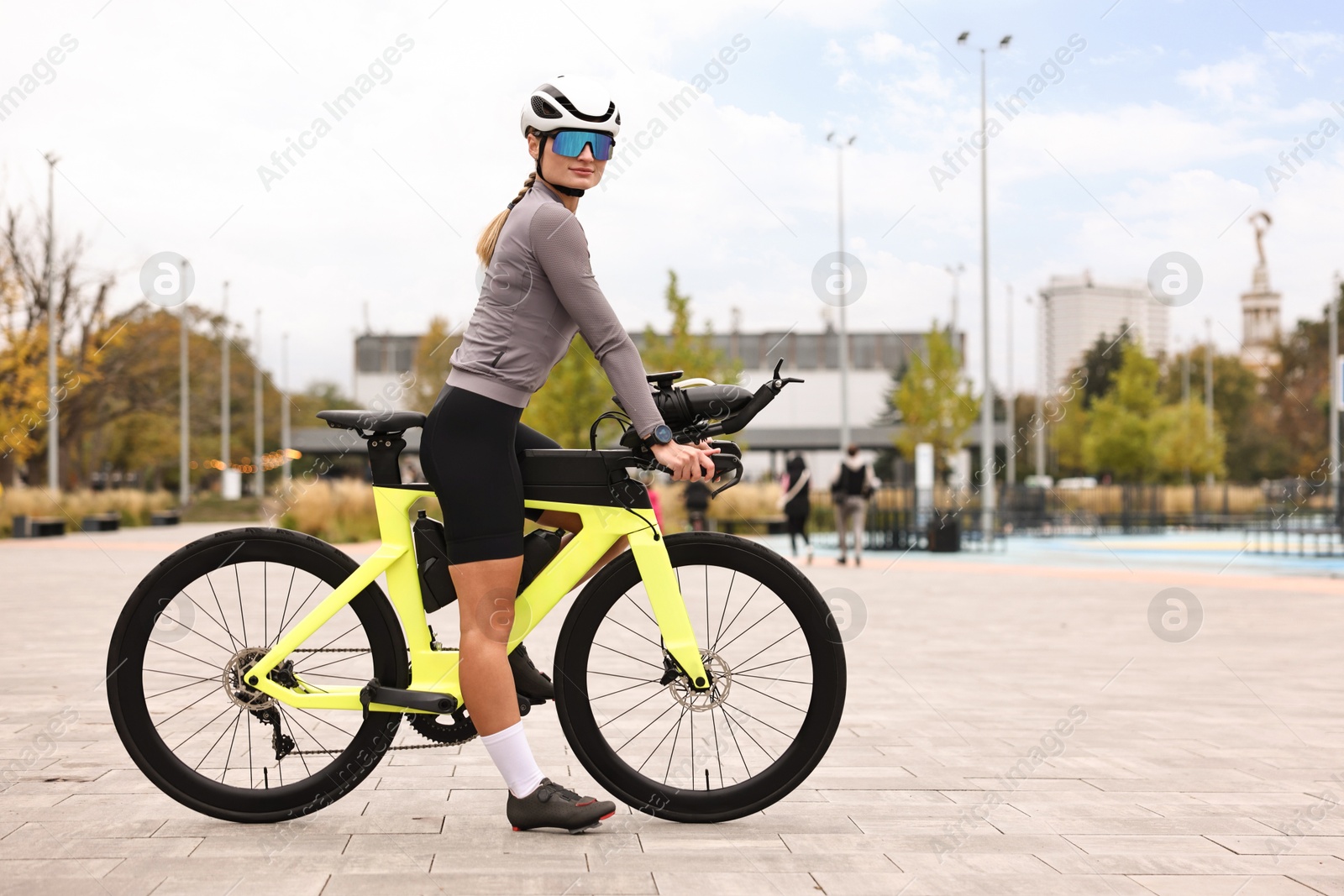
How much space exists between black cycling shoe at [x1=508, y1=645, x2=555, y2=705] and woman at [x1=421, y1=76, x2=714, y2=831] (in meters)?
0.12

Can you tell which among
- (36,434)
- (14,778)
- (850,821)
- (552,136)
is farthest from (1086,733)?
(36,434)

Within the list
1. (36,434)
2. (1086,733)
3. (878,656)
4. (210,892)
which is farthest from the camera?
(36,434)

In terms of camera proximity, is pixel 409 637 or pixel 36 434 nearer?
pixel 409 637

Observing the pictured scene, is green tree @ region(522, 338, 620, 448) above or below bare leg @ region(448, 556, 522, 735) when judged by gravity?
above

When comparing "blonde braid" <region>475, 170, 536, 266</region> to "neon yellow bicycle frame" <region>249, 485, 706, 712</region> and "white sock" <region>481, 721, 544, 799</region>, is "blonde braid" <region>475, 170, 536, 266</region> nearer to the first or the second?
"neon yellow bicycle frame" <region>249, 485, 706, 712</region>

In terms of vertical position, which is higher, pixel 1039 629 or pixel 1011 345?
pixel 1011 345

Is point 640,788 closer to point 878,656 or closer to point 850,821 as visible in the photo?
point 850,821

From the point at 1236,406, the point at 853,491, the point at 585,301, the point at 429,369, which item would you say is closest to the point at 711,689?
the point at 585,301

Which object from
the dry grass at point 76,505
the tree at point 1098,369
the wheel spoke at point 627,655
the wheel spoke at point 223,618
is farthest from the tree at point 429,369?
the tree at point 1098,369

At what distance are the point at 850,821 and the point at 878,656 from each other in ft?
13.1

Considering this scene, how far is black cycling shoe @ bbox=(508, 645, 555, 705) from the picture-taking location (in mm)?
3416

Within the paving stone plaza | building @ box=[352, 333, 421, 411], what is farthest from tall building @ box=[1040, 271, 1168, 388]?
the paving stone plaza

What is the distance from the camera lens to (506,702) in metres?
3.27

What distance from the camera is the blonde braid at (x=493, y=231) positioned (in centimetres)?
334
